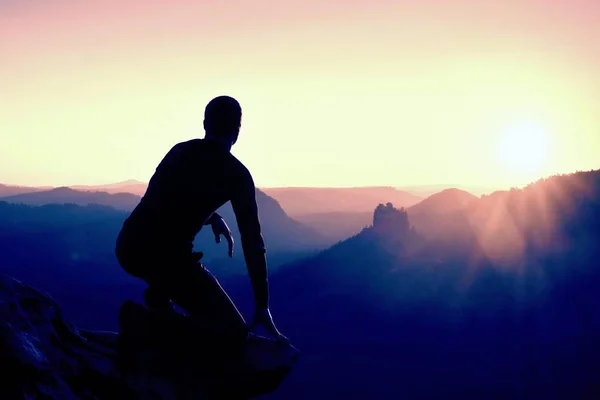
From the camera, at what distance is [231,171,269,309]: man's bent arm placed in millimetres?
6422

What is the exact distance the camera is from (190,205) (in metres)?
6.49

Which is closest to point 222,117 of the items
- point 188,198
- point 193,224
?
point 188,198

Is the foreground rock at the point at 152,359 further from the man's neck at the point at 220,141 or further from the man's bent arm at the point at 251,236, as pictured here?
the man's neck at the point at 220,141

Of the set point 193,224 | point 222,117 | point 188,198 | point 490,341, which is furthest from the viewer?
A: point 490,341

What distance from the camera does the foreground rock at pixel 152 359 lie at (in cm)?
630

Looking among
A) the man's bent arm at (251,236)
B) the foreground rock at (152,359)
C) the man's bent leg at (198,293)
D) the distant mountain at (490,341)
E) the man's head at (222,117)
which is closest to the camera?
the foreground rock at (152,359)

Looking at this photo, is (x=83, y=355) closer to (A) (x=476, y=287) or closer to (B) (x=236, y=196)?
(B) (x=236, y=196)

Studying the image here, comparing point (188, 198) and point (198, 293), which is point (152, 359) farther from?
point (188, 198)

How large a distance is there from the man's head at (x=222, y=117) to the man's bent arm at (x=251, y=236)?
58 cm

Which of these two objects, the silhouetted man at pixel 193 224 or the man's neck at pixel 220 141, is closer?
the silhouetted man at pixel 193 224

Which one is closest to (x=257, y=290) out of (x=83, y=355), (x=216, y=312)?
(x=216, y=312)

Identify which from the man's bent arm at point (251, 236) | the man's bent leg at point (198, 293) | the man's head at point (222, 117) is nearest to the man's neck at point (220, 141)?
the man's head at point (222, 117)

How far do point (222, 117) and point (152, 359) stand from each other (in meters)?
2.88

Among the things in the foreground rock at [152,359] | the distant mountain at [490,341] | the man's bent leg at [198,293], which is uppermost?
the man's bent leg at [198,293]
